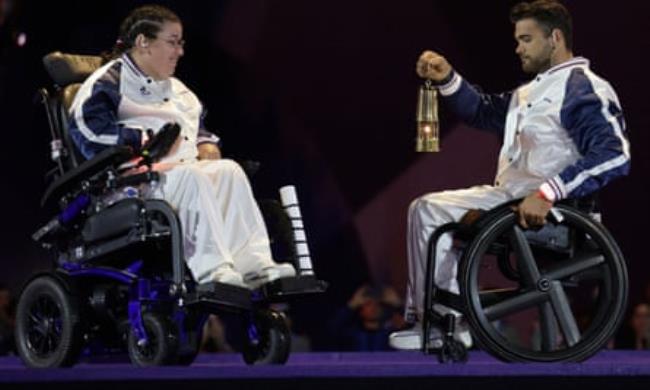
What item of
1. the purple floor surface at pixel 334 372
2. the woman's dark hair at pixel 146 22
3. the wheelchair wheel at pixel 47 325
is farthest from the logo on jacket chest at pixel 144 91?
the purple floor surface at pixel 334 372

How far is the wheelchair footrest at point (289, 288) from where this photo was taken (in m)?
4.01

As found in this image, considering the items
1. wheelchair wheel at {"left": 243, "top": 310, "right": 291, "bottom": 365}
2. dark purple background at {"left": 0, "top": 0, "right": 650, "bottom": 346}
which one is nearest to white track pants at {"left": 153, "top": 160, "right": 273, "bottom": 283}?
wheelchair wheel at {"left": 243, "top": 310, "right": 291, "bottom": 365}

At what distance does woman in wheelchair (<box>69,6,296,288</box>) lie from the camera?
3977 mm

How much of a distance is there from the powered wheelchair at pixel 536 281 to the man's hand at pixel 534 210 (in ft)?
0.11

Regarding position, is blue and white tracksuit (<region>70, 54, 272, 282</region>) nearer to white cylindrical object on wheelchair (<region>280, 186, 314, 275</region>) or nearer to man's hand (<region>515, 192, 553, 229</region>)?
white cylindrical object on wheelchair (<region>280, 186, 314, 275</region>)

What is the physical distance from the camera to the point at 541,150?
4.02 metres

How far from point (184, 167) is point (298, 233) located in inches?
16.2

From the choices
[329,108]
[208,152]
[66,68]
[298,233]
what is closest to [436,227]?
[298,233]

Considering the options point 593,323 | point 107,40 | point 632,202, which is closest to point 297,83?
point 107,40

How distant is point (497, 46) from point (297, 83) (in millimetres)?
1030

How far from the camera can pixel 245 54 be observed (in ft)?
23.6

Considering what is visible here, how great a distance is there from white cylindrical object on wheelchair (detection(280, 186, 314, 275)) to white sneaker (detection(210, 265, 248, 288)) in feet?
0.86

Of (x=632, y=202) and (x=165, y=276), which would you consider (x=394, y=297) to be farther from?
(x=165, y=276)

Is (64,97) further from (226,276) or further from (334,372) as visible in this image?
(334,372)
